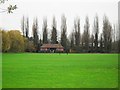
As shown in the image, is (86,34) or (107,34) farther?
(86,34)

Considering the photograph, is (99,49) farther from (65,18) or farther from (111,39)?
(65,18)

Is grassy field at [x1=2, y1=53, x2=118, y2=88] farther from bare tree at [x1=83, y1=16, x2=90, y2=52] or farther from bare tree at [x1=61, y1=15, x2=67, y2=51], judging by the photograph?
bare tree at [x1=83, y1=16, x2=90, y2=52]

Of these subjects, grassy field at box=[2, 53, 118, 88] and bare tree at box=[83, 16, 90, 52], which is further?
bare tree at box=[83, 16, 90, 52]

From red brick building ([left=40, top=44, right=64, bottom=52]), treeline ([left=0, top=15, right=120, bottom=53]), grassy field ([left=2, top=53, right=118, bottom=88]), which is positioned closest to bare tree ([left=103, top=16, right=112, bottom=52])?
treeline ([left=0, top=15, right=120, bottom=53])

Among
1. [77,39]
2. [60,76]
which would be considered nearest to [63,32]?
[77,39]

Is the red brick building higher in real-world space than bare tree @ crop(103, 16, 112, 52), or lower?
lower

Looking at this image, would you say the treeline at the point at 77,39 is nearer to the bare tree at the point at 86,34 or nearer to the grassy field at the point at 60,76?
the bare tree at the point at 86,34

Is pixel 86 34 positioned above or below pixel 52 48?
above

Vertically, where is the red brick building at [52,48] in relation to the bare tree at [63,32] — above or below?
below

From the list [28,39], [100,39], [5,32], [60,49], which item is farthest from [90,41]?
[5,32]

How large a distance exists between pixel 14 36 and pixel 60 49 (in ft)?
40.7

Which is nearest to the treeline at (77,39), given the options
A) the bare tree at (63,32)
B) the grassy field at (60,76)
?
the bare tree at (63,32)

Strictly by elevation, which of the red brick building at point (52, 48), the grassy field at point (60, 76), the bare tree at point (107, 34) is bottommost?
the grassy field at point (60, 76)

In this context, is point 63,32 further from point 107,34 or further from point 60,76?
point 60,76
